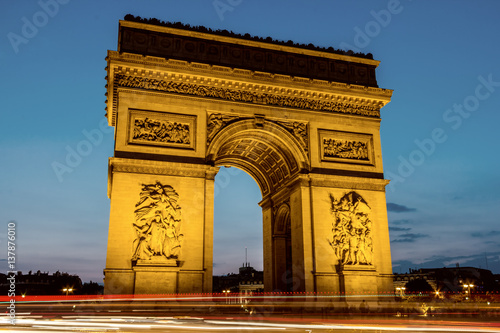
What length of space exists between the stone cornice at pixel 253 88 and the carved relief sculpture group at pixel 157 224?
16.6 feet

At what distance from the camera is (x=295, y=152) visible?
78.6ft

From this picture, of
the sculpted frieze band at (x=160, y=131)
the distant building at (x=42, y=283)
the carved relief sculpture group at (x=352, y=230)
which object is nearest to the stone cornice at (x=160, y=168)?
the sculpted frieze band at (x=160, y=131)

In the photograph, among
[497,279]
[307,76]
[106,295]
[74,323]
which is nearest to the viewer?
[74,323]

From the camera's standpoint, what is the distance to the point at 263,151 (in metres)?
26.5

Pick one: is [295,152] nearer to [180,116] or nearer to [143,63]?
[180,116]

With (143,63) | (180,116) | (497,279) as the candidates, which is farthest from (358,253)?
(497,279)

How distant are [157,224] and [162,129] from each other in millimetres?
4512

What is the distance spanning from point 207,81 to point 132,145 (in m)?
4.90

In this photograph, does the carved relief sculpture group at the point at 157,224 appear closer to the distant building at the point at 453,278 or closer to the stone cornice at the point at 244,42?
the stone cornice at the point at 244,42

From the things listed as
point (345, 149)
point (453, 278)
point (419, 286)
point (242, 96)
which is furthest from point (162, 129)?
point (453, 278)

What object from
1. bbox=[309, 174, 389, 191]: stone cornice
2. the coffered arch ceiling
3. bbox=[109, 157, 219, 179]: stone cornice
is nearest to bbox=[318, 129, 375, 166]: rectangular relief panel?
bbox=[309, 174, 389, 191]: stone cornice

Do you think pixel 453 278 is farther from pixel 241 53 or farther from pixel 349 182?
pixel 241 53

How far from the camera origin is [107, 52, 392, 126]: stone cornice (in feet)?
72.5

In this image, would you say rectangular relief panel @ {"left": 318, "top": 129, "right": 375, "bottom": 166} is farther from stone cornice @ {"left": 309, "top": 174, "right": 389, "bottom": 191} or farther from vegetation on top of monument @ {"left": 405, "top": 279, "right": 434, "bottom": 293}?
vegetation on top of monument @ {"left": 405, "top": 279, "right": 434, "bottom": 293}
